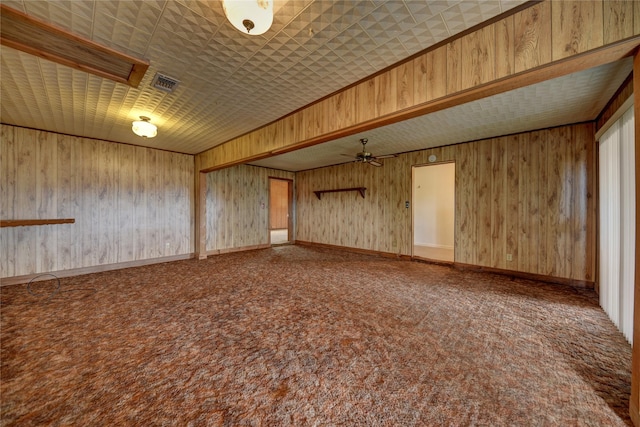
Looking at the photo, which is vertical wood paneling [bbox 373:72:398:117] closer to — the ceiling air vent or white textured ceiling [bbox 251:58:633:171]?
white textured ceiling [bbox 251:58:633:171]

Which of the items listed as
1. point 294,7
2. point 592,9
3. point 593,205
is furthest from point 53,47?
point 593,205

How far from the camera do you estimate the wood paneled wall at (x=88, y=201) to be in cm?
385

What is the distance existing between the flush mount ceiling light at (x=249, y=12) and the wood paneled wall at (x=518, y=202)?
4.68 meters

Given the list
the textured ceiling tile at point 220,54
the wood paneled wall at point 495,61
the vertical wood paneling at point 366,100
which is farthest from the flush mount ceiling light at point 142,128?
the vertical wood paneling at point 366,100

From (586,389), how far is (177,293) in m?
4.23

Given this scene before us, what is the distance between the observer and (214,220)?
625 cm

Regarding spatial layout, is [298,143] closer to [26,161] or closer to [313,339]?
[313,339]

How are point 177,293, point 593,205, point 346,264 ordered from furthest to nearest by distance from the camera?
1. point 346,264
2. point 593,205
3. point 177,293

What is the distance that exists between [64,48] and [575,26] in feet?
12.3

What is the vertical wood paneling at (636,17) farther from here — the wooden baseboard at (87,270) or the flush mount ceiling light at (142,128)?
the wooden baseboard at (87,270)

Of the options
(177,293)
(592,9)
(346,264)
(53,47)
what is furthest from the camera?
(346,264)

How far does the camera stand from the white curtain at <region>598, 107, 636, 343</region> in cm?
217

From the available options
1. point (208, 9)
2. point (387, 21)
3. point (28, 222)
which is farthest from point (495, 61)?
point (28, 222)

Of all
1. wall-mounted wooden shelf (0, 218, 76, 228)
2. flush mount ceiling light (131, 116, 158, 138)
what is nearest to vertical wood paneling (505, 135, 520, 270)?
flush mount ceiling light (131, 116, 158, 138)
